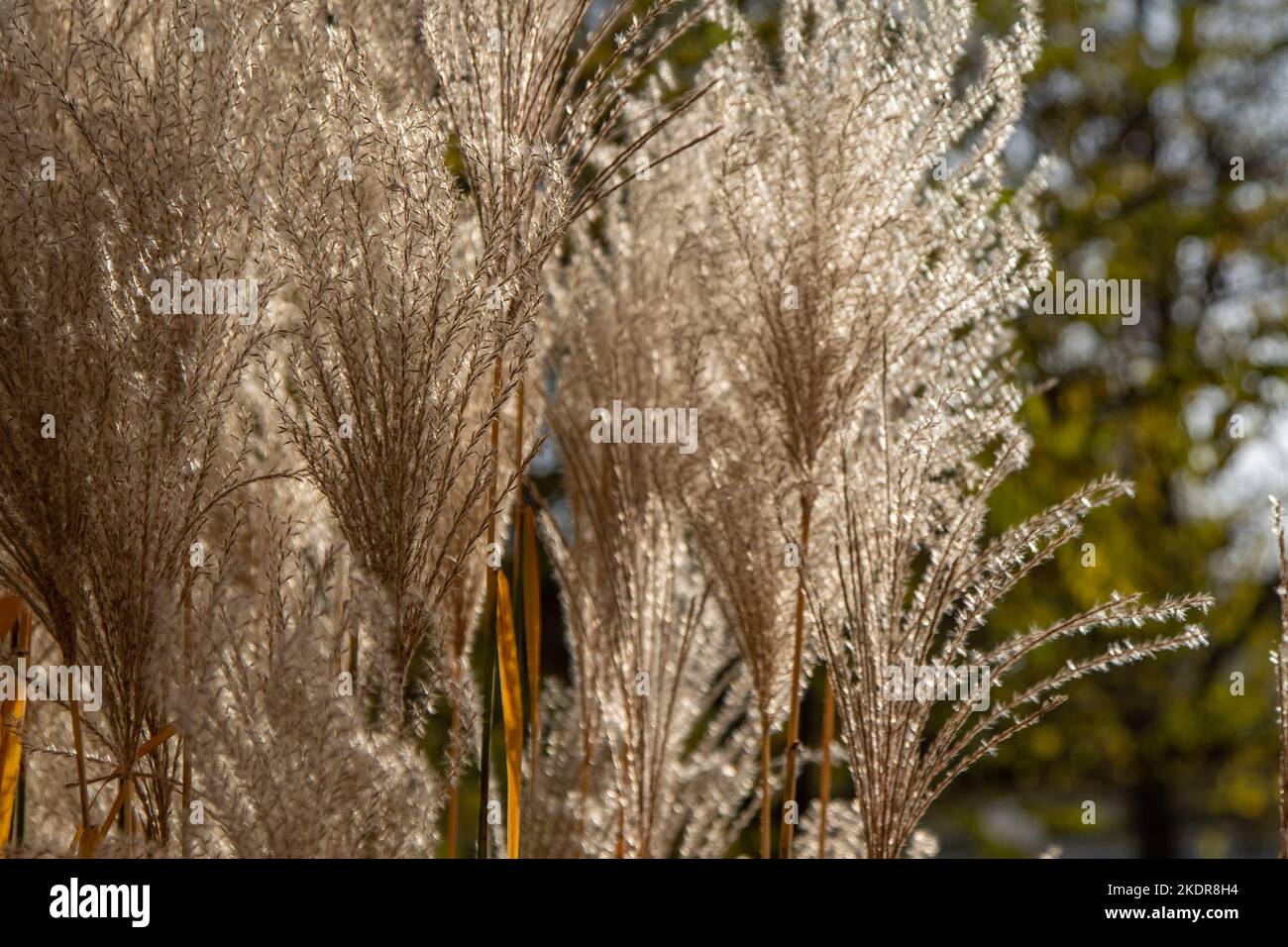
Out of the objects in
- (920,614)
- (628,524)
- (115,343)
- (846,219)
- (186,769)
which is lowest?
(186,769)

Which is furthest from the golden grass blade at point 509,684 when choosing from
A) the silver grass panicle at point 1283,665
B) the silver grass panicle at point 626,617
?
the silver grass panicle at point 1283,665

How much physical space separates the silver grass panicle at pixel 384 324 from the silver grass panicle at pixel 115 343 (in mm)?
85

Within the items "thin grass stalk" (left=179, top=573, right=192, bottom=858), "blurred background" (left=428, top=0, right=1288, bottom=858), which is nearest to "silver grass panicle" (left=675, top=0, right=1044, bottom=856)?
"thin grass stalk" (left=179, top=573, right=192, bottom=858)

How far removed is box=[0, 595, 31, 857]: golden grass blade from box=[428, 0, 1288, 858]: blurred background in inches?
185

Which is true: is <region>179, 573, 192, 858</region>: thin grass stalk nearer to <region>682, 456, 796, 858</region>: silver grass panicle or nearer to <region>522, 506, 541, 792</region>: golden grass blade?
<region>522, 506, 541, 792</region>: golden grass blade

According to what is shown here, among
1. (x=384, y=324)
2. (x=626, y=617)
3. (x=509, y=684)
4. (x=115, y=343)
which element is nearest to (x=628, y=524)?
(x=626, y=617)

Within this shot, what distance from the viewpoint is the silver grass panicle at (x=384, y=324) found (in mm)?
1234

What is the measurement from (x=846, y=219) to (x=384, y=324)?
0.64 metres

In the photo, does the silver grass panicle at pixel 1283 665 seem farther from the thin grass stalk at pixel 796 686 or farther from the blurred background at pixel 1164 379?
the blurred background at pixel 1164 379

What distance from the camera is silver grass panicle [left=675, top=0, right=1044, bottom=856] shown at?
1.52 meters

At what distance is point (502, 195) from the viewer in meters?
1.33

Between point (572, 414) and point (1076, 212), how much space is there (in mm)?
5112

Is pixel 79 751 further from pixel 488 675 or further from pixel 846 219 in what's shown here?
pixel 846 219

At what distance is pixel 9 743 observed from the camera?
1446 millimetres
